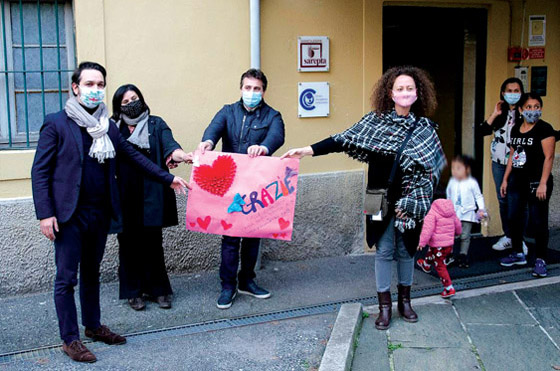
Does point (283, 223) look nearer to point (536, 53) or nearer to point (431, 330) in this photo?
point (431, 330)

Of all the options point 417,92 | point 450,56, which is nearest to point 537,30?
point 450,56

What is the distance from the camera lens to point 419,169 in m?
4.95

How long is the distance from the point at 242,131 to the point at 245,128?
3 cm

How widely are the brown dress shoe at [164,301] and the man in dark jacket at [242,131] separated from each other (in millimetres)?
420

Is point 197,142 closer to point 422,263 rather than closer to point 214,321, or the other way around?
point 214,321

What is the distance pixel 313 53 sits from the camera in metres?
7.10

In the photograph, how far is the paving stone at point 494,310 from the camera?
5.42 meters

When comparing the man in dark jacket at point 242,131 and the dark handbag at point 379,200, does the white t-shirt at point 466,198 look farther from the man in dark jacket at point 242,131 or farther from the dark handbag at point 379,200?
the man in dark jacket at point 242,131

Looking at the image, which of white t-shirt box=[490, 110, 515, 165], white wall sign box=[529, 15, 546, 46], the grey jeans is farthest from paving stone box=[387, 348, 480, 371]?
white wall sign box=[529, 15, 546, 46]

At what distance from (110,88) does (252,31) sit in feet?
4.63

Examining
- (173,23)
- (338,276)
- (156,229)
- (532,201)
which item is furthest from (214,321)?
(532,201)

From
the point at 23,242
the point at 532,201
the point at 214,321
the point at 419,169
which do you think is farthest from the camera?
the point at 532,201

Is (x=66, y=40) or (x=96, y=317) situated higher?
(x=66, y=40)

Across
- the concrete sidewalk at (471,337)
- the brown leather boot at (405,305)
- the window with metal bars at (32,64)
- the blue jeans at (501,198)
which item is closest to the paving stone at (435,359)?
the concrete sidewalk at (471,337)
